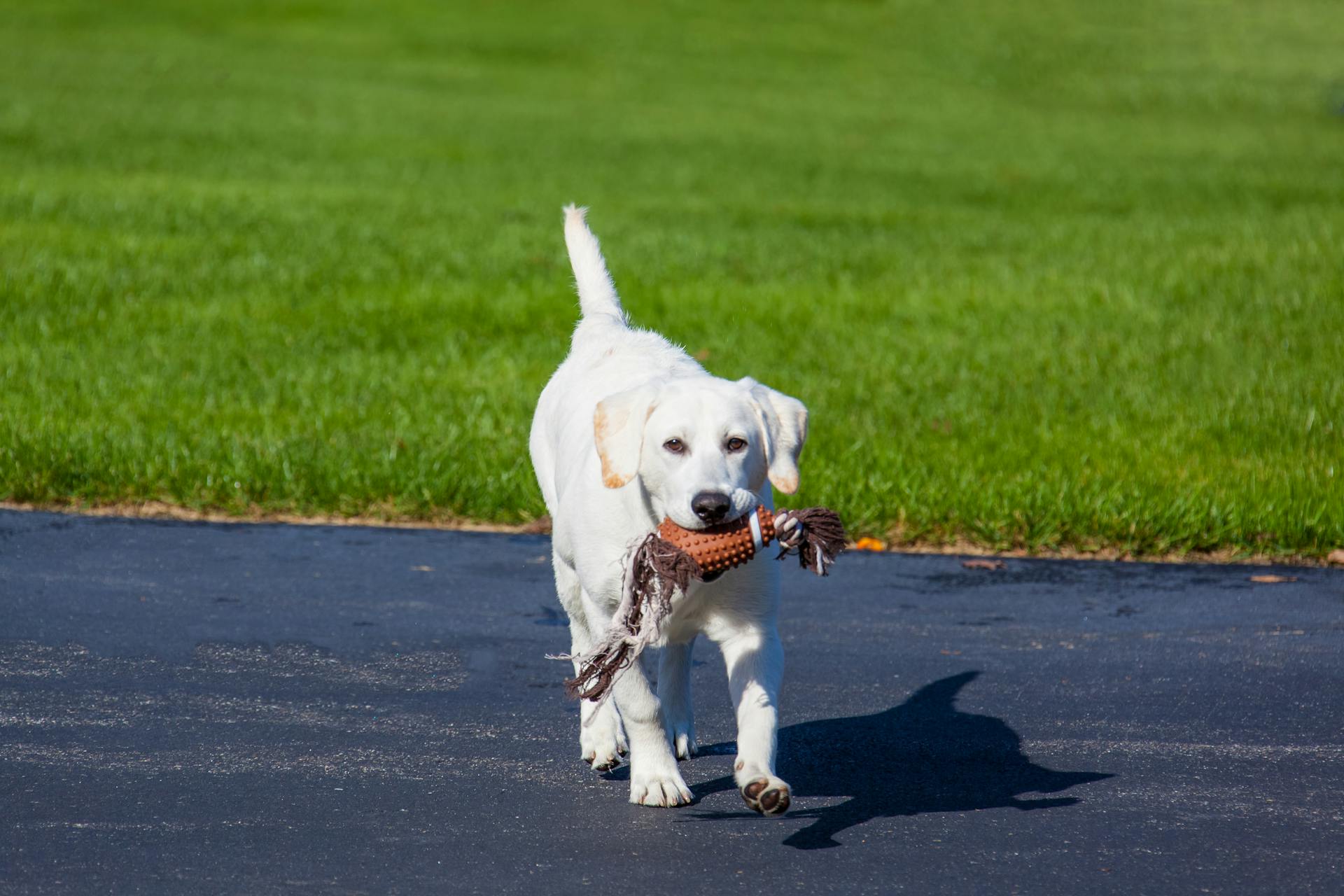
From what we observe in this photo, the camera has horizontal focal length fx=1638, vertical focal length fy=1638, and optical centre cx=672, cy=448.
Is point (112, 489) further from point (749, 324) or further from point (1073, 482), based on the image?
point (749, 324)

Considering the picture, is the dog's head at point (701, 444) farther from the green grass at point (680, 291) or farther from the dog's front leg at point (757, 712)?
the green grass at point (680, 291)

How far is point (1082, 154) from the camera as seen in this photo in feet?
93.2

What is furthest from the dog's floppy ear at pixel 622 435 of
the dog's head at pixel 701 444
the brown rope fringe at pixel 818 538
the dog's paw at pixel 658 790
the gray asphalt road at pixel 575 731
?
the gray asphalt road at pixel 575 731

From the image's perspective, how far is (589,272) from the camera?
6234 millimetres

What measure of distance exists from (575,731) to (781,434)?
128cm

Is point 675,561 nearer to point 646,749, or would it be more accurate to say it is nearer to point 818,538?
point 818,538

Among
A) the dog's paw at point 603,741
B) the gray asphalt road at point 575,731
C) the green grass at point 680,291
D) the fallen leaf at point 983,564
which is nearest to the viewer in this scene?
the gray asphalt road at point 575,731

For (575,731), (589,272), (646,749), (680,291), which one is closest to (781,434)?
(646,749)

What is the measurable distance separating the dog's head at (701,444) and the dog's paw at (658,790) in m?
0.72

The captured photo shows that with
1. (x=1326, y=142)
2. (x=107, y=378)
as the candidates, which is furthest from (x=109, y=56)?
(x=107, y=378)

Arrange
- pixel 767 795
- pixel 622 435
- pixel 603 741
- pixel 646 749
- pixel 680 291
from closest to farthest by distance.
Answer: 1. pixel 767 795
2. pixel 622 435
3. pixel 646 749
4. pixel 603 741
5. pixel 680 291

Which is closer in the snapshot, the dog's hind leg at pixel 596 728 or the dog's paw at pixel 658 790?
the dog's paw at pixel 658 790

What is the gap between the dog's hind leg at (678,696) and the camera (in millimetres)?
4922

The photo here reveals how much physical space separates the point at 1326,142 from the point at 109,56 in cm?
2471
